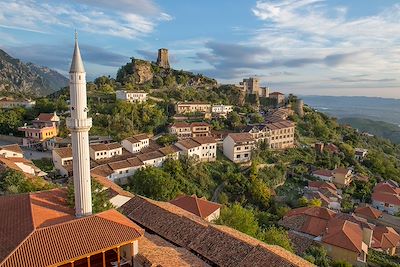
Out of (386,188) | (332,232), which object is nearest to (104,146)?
(332,232)

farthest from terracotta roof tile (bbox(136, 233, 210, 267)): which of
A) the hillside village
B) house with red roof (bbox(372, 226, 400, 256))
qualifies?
house with red roof (bbox(372, 226, 400, 256))

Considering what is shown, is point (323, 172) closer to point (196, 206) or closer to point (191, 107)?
point (191, 107)

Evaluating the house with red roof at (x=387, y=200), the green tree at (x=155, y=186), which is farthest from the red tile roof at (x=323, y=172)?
the green tree at (x=155, y=186)

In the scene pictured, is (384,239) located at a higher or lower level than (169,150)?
lower

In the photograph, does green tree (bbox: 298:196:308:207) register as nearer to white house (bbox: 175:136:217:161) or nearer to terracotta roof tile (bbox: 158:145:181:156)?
white house (bbox: 175:136:217:161)

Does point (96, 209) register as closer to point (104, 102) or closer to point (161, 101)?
point (104, 102)
